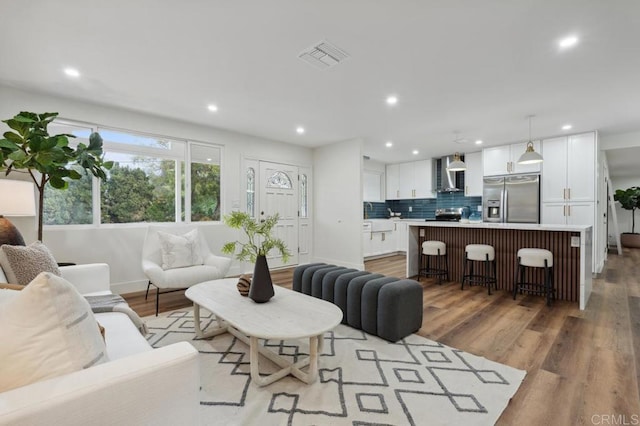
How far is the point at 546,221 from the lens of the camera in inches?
210

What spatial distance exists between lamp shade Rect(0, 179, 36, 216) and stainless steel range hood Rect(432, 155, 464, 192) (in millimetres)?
7009

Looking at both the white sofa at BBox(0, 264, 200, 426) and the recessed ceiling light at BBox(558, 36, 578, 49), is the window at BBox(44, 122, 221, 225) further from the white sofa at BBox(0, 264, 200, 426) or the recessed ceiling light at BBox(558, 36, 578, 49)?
the recessed ceiling light at BBox(558, 36, 578, 49)

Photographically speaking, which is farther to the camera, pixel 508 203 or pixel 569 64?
pixel 508 203

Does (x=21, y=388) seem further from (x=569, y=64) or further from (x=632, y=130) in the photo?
(x=632, y=130)

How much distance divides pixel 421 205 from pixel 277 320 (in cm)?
682

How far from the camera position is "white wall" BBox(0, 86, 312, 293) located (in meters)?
3.40

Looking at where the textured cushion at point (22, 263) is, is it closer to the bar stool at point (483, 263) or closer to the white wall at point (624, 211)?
the bar stool at point (483, 263)

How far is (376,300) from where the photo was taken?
2.60 m

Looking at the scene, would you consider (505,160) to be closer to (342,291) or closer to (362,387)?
(342,291)

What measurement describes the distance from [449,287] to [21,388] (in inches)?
173

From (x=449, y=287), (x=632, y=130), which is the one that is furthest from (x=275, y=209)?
(x=632, y=130)

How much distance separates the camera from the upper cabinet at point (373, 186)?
25.9 feet

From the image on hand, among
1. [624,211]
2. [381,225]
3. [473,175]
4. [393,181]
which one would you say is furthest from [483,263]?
[624,211]

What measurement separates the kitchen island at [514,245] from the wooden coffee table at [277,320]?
9.81 ft
